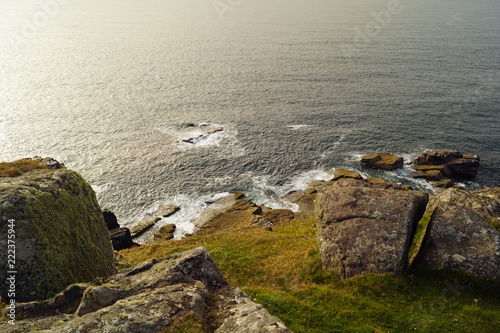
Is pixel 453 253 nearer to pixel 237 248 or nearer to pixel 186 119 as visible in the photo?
pixel 237 248

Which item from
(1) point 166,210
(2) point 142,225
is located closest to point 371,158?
(1) point 166,210

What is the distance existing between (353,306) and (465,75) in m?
118

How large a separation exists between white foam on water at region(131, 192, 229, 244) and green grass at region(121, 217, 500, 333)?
29.8m

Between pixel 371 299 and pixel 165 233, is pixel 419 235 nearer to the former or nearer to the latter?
pixel 371 299

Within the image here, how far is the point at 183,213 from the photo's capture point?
185 feet

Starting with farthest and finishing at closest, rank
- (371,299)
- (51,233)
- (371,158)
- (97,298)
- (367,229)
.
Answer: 1. (371,158)
2. (367,229)
3. (371,299)
4. (51,233)
5. (97,298)

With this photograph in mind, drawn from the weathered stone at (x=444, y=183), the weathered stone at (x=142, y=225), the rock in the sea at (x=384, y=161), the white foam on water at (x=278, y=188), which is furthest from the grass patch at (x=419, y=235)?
the weathered stone at (x=142, y=225)

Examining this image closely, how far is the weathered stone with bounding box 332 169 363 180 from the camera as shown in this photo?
6091cm

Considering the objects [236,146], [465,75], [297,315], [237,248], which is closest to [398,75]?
[465,75]

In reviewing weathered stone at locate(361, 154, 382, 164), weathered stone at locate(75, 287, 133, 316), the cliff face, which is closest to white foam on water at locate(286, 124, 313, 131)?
weathered stone at locate(361, 154, 382, 164)

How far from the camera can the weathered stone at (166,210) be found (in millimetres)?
56125

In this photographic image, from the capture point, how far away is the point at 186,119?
285 feet

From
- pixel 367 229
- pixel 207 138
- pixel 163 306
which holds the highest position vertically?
pixel 163 306

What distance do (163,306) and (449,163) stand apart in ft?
217
